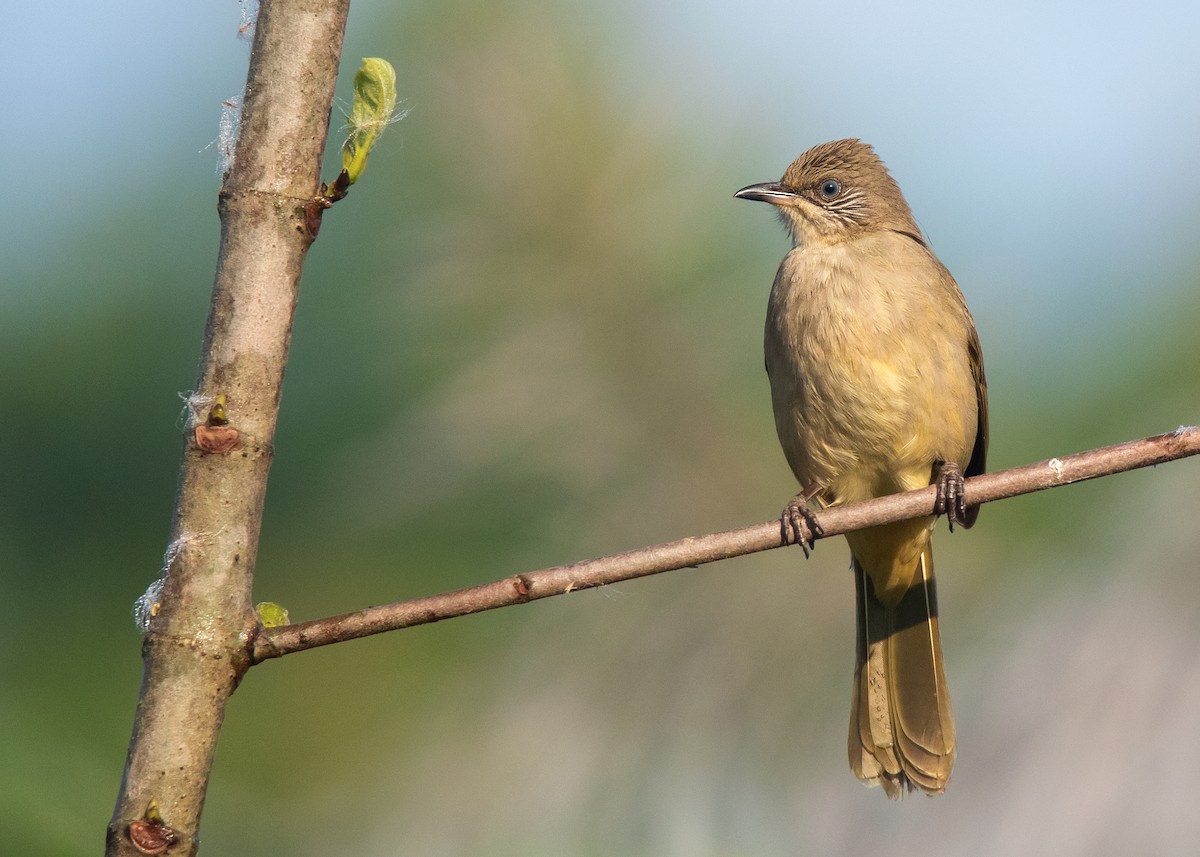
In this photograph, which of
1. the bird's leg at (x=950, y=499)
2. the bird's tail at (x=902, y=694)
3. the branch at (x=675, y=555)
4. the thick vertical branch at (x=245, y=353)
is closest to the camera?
the thick vertical branch at (x=245, y=353)

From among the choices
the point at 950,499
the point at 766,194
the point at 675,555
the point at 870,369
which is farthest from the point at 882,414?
the point at 675,555

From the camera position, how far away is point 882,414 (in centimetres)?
431

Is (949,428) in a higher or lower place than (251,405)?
higher

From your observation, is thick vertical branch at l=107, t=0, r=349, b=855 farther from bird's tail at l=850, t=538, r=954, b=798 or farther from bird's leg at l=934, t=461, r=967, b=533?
bird's tail at l=850, t=538, r=954, b=798

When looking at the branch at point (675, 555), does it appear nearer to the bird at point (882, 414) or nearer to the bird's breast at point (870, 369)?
the bird at point (882, 414)

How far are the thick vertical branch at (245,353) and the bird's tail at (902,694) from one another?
10.3ft

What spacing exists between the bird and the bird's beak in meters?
0.06

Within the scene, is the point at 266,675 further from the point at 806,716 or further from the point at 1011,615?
the point at 1011,615

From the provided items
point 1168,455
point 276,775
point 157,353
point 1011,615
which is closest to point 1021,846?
point 1011,615

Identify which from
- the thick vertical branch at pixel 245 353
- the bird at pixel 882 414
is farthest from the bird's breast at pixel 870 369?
the thick vertical branch at pixel 245 353

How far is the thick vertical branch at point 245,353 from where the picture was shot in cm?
168

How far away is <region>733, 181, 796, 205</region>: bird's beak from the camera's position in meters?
5.05

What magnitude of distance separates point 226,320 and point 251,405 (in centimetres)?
12

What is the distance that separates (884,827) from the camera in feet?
14.2
